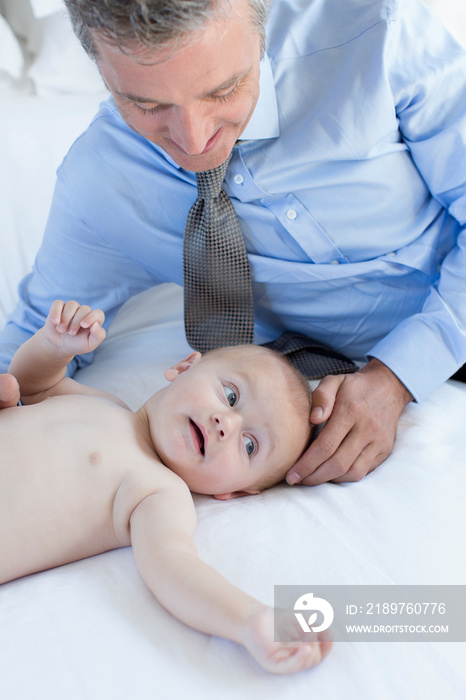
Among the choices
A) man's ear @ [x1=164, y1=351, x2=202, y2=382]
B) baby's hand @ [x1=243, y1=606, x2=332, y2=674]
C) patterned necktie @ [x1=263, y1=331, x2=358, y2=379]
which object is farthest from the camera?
patterned necktie @ [x1=263, y1=331, x2=358, y2=379]

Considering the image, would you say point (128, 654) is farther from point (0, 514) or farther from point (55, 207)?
point (55, 207)

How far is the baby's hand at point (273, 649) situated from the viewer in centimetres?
66

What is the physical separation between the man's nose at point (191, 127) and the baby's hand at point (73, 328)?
1.03 feet

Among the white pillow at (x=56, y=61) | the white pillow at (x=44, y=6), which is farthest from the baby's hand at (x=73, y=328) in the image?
the white pillow at (x=44, y=6)

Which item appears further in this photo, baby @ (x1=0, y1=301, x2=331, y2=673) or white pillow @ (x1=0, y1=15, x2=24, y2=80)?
white pillow @ (x1=0, y1=15, x2=24, y2=80)

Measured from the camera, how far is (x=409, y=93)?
1198mm

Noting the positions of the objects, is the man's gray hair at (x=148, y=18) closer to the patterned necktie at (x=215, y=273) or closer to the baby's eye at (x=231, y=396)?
the patterned necktie at (x=215, y=273)

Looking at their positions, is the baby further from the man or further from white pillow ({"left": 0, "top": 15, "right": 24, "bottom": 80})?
white pillow ({"left": 0, "top": 15, "right": 24, "bottom": 80})

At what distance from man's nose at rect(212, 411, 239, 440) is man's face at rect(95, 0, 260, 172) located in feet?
1.36

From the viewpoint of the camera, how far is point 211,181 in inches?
48.7

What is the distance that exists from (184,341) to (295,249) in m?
0.41

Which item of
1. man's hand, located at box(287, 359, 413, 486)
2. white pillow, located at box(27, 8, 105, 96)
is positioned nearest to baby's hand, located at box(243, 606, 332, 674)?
man's hand, located at box(287, 359, 413, 486)

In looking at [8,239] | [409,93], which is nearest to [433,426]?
[409,93]

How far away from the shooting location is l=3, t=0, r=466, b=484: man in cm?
109
